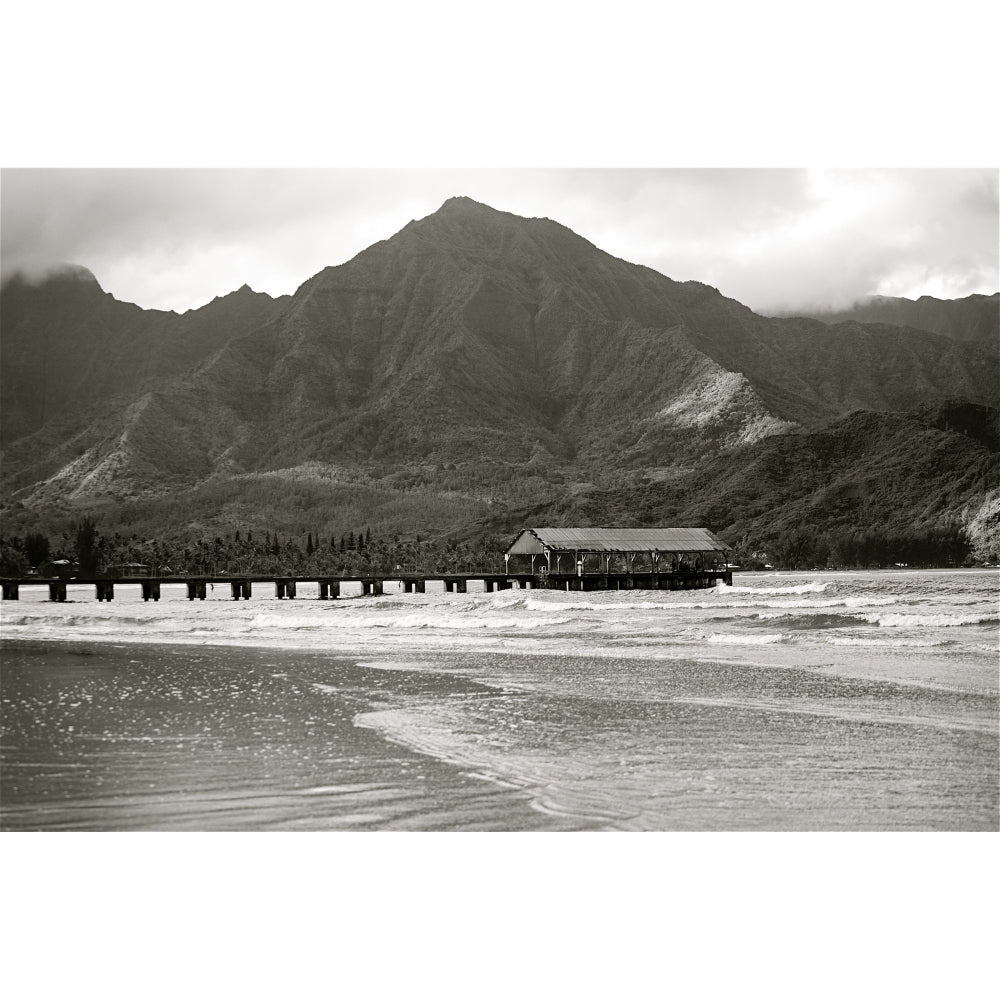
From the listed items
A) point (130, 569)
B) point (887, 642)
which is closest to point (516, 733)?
point (887, 642)

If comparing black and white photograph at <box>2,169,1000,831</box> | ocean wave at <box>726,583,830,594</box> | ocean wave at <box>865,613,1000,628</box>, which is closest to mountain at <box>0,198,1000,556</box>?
black and white photograph at <box>2,169,1000,831</box>

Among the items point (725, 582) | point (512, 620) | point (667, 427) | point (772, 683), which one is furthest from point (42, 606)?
point (667, 427)

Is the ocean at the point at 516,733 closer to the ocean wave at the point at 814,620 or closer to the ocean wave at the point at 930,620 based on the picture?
the ocean wave at the point at 930,620

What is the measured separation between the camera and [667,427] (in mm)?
164500

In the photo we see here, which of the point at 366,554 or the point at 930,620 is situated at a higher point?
the point at 366,554

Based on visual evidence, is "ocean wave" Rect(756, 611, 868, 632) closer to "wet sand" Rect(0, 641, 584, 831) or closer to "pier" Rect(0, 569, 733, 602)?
"wet sand" Rect(0, 641, 584, 831)

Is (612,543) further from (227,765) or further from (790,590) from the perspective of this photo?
(227,765)

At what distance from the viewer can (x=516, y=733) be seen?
15.9 metres

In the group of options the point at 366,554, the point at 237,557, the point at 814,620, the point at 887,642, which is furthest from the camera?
the point at 366,554

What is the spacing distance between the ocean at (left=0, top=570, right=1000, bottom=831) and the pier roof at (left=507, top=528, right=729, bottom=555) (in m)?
32.3

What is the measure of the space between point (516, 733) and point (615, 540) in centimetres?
5166

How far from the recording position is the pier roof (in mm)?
65688

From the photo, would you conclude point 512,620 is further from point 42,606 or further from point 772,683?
point 42,606

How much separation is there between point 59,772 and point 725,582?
61.8 meters
